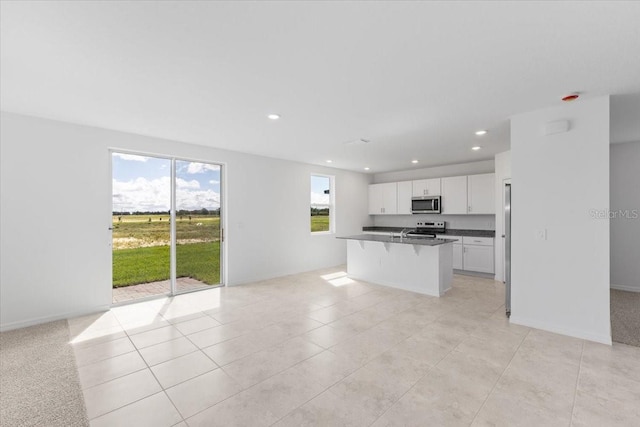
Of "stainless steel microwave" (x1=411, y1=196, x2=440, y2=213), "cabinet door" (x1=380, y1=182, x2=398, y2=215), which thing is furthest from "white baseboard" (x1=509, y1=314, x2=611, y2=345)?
"cabinet door" (x1=380, y1=182, x2=398, y2=215)

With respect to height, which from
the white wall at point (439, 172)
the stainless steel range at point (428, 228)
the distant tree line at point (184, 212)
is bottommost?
the stainless steel range at point (428, 228)

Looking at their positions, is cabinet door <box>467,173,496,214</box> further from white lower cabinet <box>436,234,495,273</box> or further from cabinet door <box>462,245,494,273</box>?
cabinet door <box>462,245,494,273</box>

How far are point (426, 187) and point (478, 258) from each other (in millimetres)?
2052

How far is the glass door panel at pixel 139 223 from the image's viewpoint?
4.28 meters

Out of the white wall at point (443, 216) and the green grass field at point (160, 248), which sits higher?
the white wall at point (443, 216)

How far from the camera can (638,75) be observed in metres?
2.50

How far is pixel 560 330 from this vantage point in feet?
10.4

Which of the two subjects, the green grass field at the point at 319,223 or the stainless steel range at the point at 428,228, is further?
the green grass field at the point at 319,223

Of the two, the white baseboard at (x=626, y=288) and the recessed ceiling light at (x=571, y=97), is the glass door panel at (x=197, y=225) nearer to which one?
the recessed ceiling light at (x=571, y=97)

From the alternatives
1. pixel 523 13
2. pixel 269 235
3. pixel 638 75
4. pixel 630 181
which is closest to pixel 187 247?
pixel 269 235

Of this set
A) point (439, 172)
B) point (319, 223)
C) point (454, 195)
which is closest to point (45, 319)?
point (319, 223)

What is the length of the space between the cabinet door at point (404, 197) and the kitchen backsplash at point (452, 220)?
15.6 inches

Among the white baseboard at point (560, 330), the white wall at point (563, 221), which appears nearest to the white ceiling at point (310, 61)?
the white wall at point (563, 221)

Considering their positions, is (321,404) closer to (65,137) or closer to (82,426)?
(82,426)
